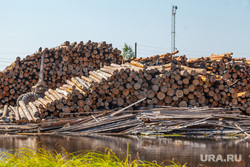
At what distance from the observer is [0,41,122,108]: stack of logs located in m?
19.2

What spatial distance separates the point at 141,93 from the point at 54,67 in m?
7.91

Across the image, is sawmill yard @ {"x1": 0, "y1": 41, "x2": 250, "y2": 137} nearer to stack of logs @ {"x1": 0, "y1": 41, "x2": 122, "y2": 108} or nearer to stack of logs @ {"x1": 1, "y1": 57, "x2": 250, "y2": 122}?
stack of logs @ {"x1": 1, "y1": 57, "x2": 250, "y2": 122}

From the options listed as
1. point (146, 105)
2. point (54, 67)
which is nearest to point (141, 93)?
point (146, 105)

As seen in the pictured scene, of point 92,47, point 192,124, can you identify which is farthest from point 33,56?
point 192,124

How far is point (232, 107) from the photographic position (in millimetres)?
13383

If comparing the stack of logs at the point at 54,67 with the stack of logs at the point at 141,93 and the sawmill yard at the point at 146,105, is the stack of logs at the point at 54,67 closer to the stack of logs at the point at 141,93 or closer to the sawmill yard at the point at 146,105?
the sawmill yard at the point at 146,105

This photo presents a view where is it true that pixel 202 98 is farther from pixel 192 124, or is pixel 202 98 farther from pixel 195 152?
pixel 195 152

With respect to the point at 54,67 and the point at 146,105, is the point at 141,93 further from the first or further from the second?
the point at 54,67

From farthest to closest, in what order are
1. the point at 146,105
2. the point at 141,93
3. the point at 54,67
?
the point at 54,67 < the point at 146,105 < the point at 141,93

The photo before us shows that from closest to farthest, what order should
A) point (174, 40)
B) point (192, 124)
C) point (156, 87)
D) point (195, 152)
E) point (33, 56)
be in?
point (195, 152) < point (192, 124) < point (156, 87) < point (33, 56) < point (174, 40)

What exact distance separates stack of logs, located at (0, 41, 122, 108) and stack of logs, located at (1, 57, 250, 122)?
573 cm

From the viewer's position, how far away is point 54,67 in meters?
19.4

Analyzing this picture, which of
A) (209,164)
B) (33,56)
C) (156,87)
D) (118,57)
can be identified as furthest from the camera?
(118,57)

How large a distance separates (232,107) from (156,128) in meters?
3.70
